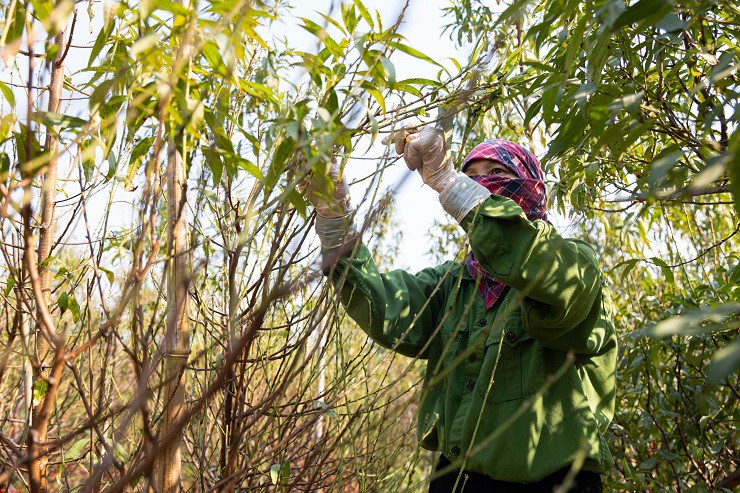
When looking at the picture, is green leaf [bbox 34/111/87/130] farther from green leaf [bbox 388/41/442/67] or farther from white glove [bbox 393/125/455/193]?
white glove [bbox 393/125/455/193]

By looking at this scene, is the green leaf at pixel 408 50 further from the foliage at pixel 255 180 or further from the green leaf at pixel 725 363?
the green leaf at pixel 725 363

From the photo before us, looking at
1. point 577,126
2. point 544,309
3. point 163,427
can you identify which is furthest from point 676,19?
point 163,427

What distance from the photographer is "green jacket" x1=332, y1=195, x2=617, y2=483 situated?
168 centimetres

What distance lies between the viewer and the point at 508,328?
1926 mm

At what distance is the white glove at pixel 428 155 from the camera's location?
174 cm

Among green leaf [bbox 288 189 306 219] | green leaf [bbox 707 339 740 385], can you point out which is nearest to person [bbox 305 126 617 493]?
green leaf [bbox 288 189 306 219]

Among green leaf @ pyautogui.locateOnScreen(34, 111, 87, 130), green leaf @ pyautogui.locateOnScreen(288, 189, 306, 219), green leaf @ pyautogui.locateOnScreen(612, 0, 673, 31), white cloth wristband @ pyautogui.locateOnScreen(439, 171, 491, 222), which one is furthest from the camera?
white cloth wristband @ pyautogui.locateOnScreen(439, 171, 491, 222)

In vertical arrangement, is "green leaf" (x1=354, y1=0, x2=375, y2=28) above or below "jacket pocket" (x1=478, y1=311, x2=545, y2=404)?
above

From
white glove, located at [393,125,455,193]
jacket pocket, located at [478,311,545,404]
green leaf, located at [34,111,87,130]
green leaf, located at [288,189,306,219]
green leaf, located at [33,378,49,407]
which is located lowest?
jacket pocket, located at [478,311,545,404]

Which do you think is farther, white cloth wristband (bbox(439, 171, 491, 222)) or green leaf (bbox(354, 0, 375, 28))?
white cloth wristband (bbox(439, 171, 491, 222))

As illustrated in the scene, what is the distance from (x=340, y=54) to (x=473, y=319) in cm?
110

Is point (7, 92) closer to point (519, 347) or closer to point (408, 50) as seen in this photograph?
point (408, 50)

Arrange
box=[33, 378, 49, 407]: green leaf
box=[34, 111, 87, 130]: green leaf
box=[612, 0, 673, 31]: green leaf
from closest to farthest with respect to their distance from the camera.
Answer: box=[612, 0, 673, 31]: green leaf < box=[34, 111, 87, 130]: green leaf < box=[33, 378, 49, 407]: green leaf

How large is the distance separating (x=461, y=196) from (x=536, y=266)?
27 cm
